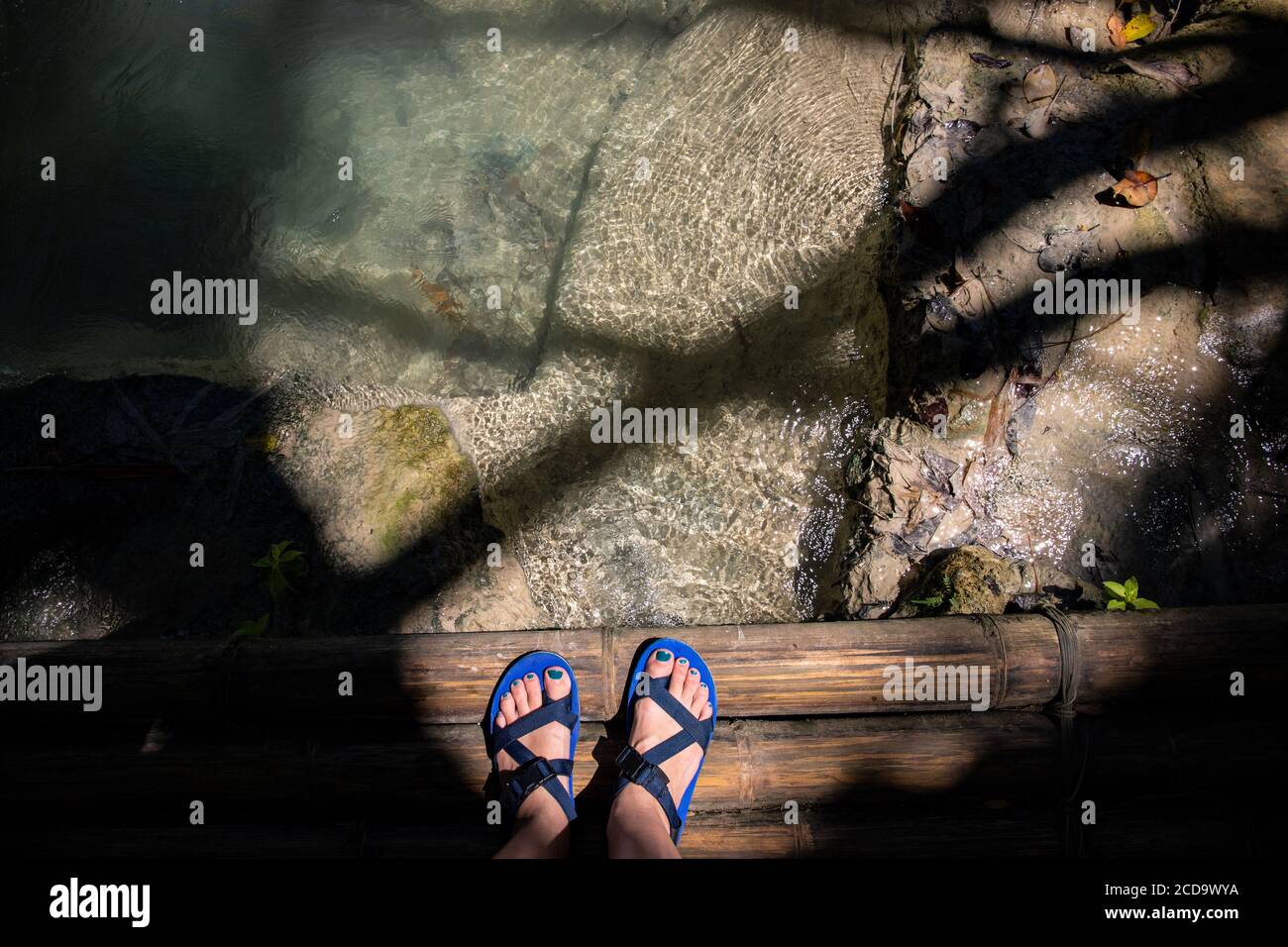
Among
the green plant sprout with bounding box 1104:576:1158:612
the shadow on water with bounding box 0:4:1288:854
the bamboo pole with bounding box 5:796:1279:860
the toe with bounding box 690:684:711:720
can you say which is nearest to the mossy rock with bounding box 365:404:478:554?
the shadow on water with bounding box 0:4:1288:854

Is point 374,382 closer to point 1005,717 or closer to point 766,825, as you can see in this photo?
point 766,825

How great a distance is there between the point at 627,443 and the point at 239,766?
203 centimetres

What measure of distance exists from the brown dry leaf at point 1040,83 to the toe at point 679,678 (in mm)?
3050

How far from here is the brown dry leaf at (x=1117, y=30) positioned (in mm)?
3707

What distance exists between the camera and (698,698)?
2.68 meters

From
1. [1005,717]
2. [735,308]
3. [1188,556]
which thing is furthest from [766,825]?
[735,308]

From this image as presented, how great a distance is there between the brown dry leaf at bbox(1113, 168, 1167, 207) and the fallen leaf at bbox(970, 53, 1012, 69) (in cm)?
85

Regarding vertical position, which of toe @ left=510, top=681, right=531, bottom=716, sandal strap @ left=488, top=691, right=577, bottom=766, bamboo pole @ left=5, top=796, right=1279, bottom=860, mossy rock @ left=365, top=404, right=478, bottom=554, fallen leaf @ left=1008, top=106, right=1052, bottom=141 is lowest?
bamboo pole @ left=5, top=796, right=1279, bottom=860

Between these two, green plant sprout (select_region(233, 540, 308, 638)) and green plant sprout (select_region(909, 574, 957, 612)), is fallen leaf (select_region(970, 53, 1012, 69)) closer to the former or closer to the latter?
green plant sprout (select_region(909, 574, 957, 612))

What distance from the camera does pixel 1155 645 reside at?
2596 mm

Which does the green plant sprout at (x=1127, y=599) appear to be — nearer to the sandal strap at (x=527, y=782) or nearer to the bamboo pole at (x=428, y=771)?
the bamboo pole at (x=428, y=771)

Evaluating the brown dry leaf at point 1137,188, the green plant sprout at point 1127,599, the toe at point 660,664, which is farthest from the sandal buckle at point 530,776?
the brown dry leaf at point 1137,188

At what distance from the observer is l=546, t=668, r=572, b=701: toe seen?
8.98ft

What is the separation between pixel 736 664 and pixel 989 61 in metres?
3.13
